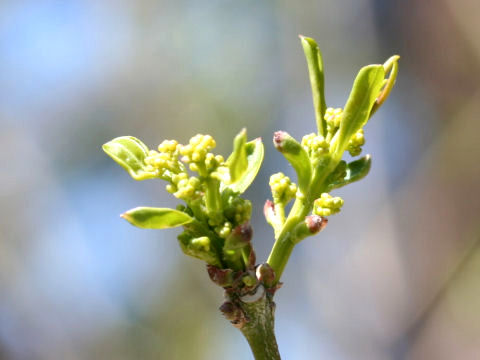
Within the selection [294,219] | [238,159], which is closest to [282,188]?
[294,219]

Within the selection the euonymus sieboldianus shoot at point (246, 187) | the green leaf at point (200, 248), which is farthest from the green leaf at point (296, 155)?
the green leaf at point (200, 248)

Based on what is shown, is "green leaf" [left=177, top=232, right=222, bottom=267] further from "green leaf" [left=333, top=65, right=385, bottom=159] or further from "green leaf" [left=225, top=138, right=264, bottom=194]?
"green leaf" [left=333, top=65, right=385, bottom=159]

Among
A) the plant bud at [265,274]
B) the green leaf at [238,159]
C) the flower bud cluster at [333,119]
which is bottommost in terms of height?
the plant bud at [265,274]

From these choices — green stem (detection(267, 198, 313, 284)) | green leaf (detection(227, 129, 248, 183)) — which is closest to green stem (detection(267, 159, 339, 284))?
green stem (detection(267, 198, 313, 284))

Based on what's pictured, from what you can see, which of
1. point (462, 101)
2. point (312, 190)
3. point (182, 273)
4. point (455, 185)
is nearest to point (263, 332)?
point (312, 190)

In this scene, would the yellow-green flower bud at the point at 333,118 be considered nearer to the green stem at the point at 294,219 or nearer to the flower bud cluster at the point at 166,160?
the green stem at the point at 294,219

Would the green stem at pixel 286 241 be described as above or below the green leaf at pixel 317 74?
below
